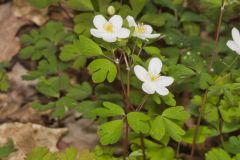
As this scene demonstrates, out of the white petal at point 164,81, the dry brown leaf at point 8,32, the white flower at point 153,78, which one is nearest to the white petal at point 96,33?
the white flower at point 153,78

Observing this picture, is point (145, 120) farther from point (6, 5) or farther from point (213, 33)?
point (6, 5)

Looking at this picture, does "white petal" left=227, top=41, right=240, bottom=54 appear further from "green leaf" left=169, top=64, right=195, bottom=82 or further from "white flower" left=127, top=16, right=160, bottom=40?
"white flower" left=127, top=16, right=160, bottom=40

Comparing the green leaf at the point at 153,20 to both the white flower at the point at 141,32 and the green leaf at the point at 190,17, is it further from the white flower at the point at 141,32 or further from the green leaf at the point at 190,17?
the white flower at the point at 141,32

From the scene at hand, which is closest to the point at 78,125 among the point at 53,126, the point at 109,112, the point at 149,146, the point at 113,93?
the point at 53,126

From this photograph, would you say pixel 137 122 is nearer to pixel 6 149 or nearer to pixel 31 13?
pixel 6 149

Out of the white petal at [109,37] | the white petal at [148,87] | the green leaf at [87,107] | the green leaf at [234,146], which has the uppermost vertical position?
the white petal at [109,37]

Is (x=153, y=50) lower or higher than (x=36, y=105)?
higher

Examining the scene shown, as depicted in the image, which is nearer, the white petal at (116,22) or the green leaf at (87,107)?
the white petal at (116,22)
